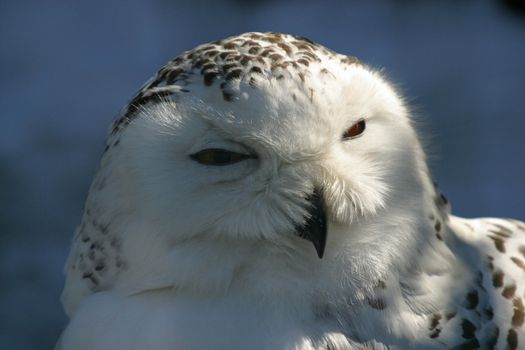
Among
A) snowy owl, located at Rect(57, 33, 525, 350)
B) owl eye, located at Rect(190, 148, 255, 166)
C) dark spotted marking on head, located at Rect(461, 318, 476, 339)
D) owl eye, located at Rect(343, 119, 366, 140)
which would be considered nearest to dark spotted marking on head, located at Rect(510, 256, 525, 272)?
snowy owl, located at Rect(57, 33, 525, 350)

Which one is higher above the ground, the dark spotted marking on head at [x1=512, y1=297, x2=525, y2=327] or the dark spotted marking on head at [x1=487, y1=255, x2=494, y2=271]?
the dark spotted marking on head at [x1=487, y1=255, x2=494, y2=271]

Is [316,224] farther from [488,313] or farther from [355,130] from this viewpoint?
[488,313]

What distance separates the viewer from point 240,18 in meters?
5.20

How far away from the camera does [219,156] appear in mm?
2096

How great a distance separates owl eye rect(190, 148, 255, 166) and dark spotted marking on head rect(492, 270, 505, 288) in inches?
23.0

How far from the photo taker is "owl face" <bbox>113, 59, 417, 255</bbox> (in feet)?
6.77

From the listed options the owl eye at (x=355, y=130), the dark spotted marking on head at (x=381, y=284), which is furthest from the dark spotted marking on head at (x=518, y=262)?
the owl eye at (x=355, y=130)

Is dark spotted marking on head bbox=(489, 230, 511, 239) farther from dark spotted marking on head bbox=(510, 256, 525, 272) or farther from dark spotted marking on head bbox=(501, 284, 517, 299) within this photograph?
dark spotted marking on head bbox=(501, 284, 517, 299)

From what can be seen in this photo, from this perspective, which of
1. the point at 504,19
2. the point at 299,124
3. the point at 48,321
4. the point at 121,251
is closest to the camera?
the point at 299,124

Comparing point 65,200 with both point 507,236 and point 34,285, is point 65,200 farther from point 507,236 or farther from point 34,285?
point 507,236

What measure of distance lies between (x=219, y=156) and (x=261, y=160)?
0.26 feet

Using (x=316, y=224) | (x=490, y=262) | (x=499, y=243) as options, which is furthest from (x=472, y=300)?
(x=316, y=224)

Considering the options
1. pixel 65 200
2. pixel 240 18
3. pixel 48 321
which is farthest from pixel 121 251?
pixel 240 18

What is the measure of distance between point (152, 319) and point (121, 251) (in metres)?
0.15
